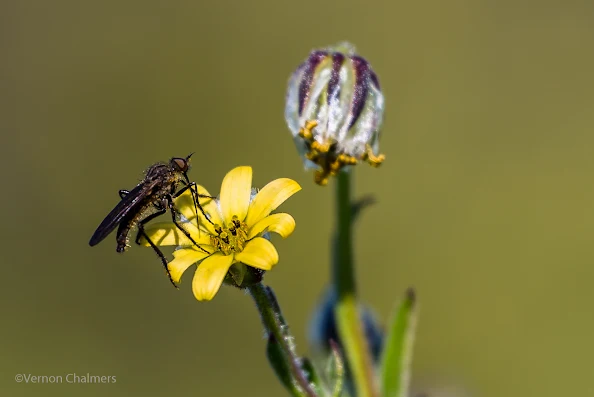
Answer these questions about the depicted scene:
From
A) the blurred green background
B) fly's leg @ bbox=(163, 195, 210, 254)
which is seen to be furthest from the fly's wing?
the blurred green background

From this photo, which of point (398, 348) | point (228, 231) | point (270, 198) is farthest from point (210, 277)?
point (398, 348)

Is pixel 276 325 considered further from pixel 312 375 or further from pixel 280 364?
pixel 312 375

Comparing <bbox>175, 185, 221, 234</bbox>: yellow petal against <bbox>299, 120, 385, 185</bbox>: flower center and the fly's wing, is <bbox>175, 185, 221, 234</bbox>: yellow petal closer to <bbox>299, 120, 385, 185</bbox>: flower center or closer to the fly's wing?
the fly's wing

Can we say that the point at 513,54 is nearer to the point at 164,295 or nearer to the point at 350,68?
the point at 164,295


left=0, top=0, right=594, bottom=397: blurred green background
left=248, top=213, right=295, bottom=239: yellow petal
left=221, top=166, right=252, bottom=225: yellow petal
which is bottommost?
left=248, top=213, right=295, bottom=239: yellow petal

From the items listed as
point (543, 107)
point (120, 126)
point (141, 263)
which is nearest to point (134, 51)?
point (120, 126)
